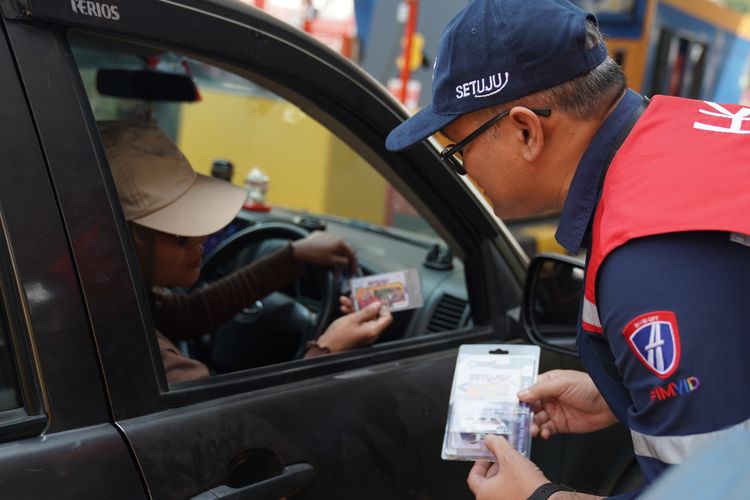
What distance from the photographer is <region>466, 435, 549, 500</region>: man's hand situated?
1.46 meters

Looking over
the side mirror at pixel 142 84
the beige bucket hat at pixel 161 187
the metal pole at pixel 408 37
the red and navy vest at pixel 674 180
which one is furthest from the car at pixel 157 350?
the metal pole at pixel 408 37

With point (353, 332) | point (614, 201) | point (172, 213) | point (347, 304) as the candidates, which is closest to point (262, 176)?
point (347, 304)

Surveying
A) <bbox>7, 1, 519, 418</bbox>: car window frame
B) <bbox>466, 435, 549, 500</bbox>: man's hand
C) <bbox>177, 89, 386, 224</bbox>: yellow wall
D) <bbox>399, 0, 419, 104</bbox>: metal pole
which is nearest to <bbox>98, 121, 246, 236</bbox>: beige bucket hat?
<bbox>7, 1, 519, 418</bbox>: car window frame

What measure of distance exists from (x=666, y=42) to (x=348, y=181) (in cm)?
624

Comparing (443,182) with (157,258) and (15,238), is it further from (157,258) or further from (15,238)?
(15,238)

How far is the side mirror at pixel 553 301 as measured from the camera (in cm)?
213

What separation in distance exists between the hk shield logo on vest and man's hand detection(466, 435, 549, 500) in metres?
0.40

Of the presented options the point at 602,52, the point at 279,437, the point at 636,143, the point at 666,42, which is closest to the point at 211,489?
the point at 279,437

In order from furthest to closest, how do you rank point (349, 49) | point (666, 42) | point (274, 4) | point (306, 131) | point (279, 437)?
point (666, 42) → point (349, 49) → point (274, 4) → point (306, 131) → point (279, 437)

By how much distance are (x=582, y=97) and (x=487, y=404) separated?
2.11 ft

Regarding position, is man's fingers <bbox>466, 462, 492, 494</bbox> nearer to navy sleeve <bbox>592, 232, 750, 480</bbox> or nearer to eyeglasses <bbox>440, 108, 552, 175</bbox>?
navy sleeve <bbox>592, 232, 750, 480</bbox>

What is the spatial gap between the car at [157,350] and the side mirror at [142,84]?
1070 millimetres

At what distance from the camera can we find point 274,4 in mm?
7160

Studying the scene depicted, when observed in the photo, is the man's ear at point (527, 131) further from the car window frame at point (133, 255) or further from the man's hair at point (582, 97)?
the car window frame at point (133, 255)
